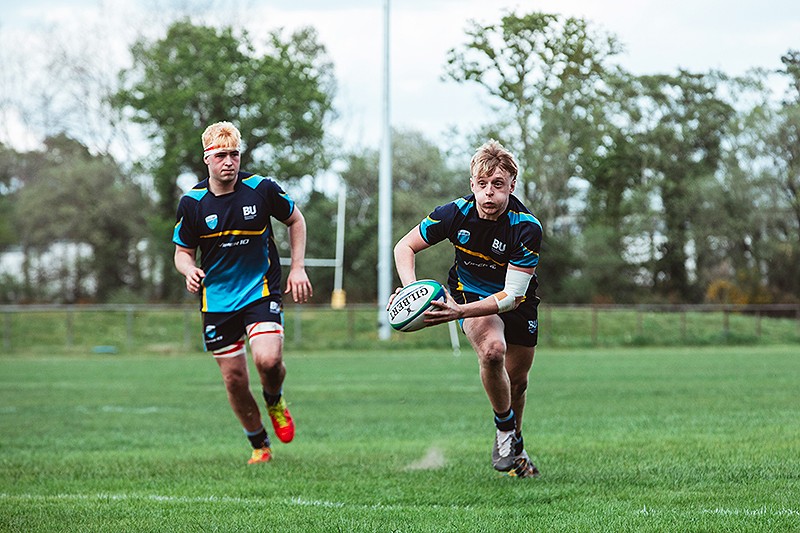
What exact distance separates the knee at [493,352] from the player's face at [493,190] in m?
0.79

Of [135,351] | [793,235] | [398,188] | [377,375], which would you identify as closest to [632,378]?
[793,235]

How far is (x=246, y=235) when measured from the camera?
7309 mm

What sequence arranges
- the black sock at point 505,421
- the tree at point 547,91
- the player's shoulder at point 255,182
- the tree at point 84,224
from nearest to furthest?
the black sock at point 505,421
the player's shoulder at point 255,182
the tree at point 547,91
the tree at point 84,224

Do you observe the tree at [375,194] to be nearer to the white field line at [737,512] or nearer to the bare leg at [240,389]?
the bare leg at [240,389]

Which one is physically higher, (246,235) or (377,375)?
(246,235)

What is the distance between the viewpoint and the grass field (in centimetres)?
523

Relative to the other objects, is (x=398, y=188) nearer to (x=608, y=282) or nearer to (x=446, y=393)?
(x=608, y=282)

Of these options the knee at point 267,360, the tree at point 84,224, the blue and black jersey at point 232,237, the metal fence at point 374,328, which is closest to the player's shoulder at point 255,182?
the blue and black jersey at point 232,237

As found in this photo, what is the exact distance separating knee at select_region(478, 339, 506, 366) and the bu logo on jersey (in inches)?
76.9

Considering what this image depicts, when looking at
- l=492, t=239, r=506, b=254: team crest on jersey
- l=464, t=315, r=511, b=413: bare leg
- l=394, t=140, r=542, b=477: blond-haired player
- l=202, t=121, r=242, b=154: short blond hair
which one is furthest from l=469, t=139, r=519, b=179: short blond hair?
l=202, t=121, r=242, b=154: short blond hair

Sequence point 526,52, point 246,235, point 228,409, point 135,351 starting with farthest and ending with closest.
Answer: point 135,351 < point 228,409 < point 526,52 < point 246,235

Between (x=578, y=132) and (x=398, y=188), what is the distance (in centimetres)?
3799

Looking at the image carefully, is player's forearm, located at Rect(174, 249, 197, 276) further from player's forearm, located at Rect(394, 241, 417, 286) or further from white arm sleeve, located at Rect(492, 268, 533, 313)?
white arm sleeve, located at Rect(492, 268, 533, 313)

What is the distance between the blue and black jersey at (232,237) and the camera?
7262 millimetres
